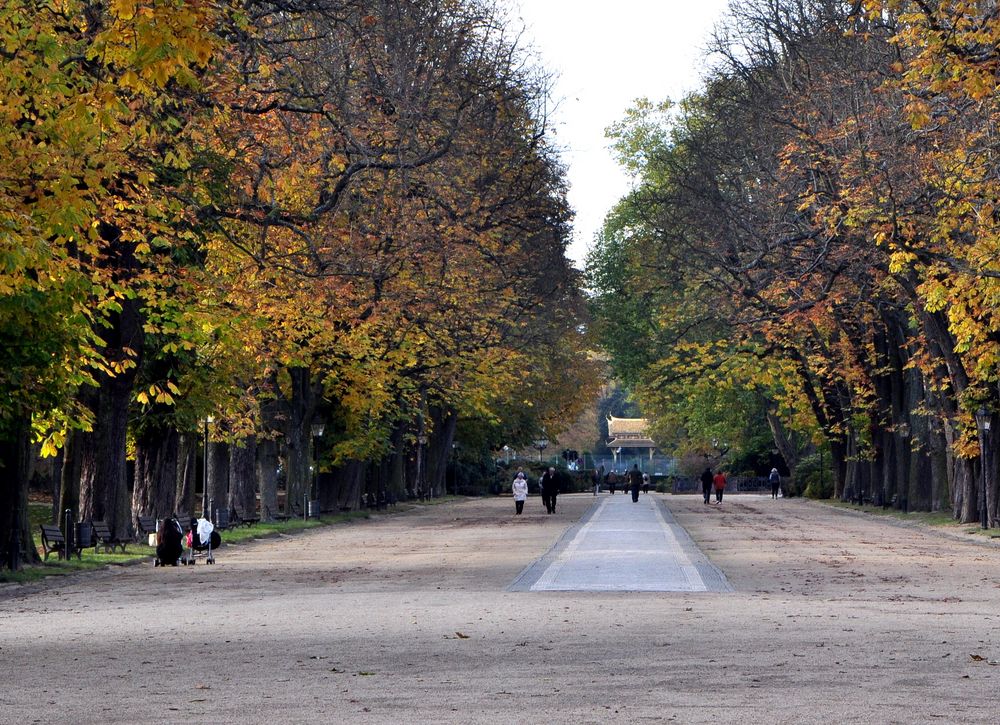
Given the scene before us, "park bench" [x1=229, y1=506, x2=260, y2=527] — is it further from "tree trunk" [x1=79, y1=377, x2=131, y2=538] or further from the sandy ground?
the sandy ground

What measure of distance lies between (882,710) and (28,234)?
10.5 m

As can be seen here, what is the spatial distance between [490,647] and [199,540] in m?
16.2

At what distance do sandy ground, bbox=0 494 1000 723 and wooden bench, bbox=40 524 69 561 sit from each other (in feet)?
5.98

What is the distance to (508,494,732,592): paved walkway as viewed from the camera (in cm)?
2198

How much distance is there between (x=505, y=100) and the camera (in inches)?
1702

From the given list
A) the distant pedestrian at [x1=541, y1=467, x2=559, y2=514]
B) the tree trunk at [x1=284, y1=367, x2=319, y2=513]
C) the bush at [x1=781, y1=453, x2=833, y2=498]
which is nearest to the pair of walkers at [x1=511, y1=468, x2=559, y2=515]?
the distant pedestrian at [x1=541, y1=467, x2=559, y2=514]

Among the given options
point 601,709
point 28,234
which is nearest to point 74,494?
point 28,234

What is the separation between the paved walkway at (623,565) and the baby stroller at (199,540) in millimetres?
5882

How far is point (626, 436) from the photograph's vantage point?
608 ft

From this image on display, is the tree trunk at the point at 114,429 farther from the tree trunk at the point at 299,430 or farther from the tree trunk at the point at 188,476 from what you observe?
the tree trunk at the point at 299,430

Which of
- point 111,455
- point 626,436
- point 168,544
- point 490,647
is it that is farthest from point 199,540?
point 626,436

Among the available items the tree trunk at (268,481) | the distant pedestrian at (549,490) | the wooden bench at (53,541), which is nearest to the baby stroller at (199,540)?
the wooden bench at (53,541)

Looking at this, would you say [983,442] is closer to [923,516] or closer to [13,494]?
[923,516]

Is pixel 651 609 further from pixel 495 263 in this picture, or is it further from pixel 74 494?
pixel 495 263
